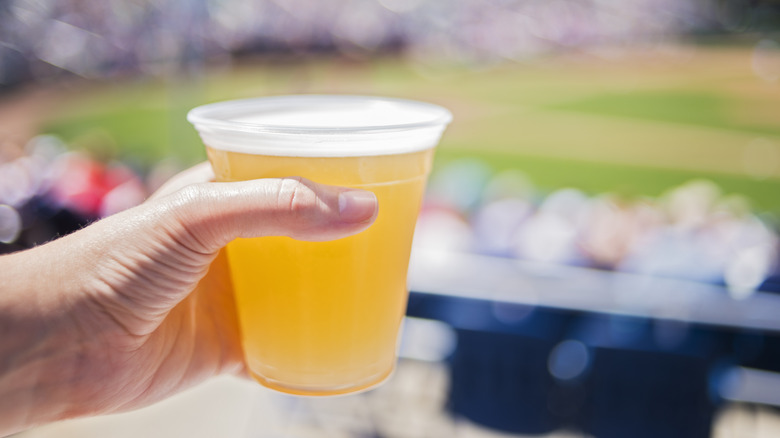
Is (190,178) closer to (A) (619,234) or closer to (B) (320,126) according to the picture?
(B) (320,126)

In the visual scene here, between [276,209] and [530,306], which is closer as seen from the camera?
[276,209]

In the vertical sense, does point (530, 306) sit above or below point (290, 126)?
below

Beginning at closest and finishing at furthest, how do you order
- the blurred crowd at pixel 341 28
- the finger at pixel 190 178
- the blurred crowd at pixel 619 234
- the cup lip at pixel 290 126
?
the cup lip at pixel 290 126
the finger at pixel 190 178
the blurred crowd at pixel 619 234
the blurred crowd at pixel 341 28

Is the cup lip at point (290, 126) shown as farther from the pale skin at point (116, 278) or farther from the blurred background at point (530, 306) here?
the blurred background at point (530, 306)

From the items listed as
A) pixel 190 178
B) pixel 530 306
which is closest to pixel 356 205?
pixel 190 178

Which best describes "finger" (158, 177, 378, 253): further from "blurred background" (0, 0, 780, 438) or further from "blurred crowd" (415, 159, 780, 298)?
"blurred crowd" (415, 159, 780, 298)

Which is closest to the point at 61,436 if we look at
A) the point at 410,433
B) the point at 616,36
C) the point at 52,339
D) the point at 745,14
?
the point at 410,433

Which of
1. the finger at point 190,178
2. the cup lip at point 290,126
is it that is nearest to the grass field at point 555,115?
the finger at point 190,178
